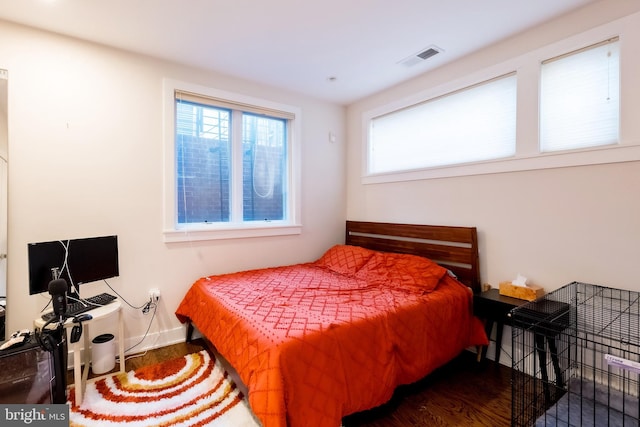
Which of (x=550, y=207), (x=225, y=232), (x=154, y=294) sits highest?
(x=550, y=207)

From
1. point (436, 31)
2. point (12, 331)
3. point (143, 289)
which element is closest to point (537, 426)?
point (436, 31)

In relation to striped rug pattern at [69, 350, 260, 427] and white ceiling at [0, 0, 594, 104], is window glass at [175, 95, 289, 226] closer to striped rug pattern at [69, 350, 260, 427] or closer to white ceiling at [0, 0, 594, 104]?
white ceiling at [0, 0, 594, 104]

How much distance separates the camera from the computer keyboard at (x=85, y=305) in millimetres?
1964

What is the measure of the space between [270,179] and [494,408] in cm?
280

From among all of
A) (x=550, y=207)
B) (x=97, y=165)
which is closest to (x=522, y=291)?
(x=550, y=207)

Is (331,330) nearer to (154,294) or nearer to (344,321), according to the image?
(344,321)

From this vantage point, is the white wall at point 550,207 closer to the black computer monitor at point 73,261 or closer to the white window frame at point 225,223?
the white window frame at point 225,223

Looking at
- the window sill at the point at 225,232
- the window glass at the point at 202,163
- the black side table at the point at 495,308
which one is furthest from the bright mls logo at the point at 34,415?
the black side table at the point at 495,308

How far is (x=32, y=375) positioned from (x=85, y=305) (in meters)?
0.46

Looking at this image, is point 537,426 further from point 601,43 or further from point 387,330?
point 601,43

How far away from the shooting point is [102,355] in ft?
7.36

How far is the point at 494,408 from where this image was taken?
1.89m

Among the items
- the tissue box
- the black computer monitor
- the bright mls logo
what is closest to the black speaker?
the bright mls logo

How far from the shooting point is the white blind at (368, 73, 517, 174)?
2482 mm
